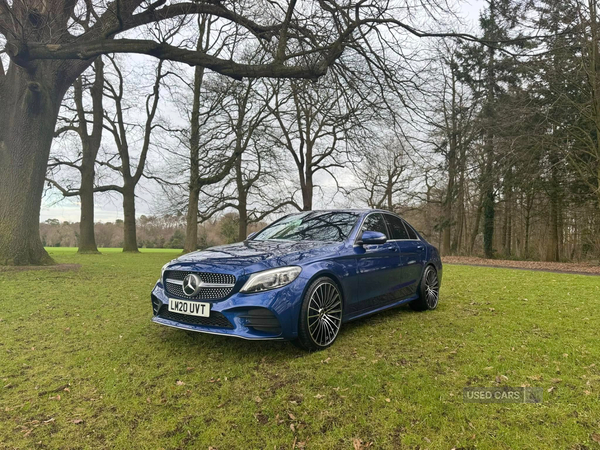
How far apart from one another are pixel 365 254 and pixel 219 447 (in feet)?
8.75

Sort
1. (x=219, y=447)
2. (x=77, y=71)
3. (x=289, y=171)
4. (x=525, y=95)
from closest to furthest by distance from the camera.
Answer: (x=219, y=447)
(x=77, y=71)
(x=525, y=95)
(x=289, y=171)

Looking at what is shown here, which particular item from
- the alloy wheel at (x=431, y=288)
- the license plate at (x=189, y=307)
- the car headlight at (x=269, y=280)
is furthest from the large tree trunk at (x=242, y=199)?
the car headlight at (x=269, y=280)

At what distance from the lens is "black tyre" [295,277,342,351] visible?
3355 millimetres

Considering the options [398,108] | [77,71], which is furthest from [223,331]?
[77,71]

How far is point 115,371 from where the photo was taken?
10.3 ft

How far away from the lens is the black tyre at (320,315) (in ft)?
11.0

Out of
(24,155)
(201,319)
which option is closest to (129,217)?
(24,155)

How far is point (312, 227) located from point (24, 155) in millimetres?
8898

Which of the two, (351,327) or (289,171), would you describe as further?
(289,171)

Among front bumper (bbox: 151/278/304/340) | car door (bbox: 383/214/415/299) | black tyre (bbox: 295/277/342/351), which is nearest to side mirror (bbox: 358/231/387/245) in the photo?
black tyre (bbox: 295/277/342/351)

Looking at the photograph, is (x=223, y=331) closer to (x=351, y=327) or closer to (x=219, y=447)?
(x=219, y=447)

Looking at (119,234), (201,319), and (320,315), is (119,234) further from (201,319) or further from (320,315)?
(320,315)

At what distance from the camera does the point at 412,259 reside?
5.21m

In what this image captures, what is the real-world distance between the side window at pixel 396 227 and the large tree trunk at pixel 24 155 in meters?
9.32
